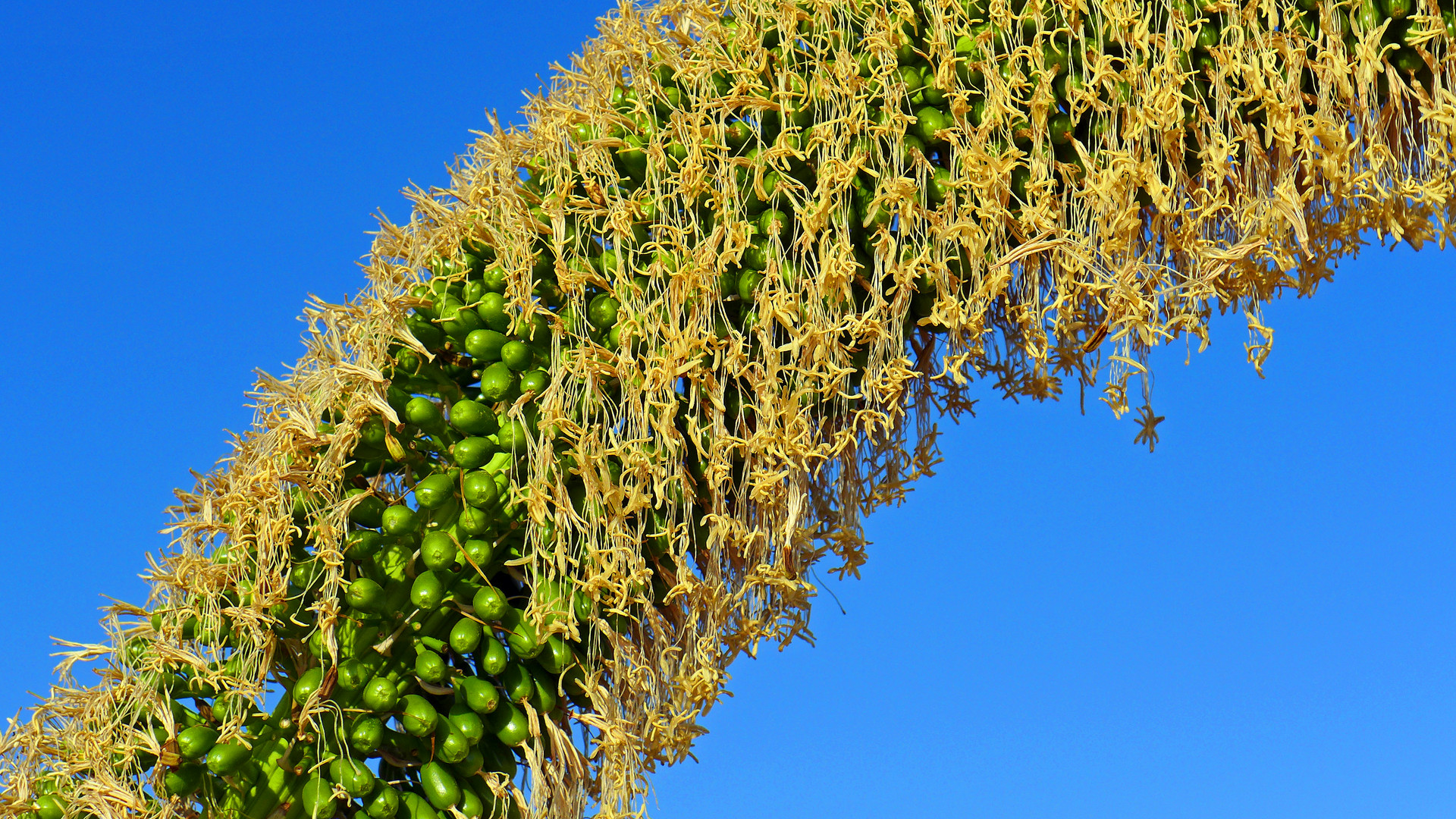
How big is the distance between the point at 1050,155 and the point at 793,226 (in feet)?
2.34

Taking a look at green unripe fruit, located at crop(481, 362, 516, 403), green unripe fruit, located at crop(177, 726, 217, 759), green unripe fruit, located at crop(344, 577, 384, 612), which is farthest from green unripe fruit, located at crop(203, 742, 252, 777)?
green unripe fruit, located at crop(481, 362, 516, 403)

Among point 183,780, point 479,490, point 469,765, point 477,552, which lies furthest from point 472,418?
point 183,780

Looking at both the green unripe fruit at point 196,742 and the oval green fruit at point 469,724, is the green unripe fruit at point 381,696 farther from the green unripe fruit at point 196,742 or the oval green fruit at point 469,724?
the green unripe fruit at point 196,742


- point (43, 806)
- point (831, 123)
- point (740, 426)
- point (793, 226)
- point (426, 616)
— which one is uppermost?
point (831, 123)

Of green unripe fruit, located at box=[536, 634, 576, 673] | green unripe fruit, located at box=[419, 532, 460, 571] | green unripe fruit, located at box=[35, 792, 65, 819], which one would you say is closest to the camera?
green unripe fruit, located at box=[419, 532, 460, 571]

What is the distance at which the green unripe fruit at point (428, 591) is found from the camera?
2.67 m

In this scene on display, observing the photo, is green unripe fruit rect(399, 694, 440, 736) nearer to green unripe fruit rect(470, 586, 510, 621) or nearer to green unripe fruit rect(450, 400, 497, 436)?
green unripe fruit rect(470, 586, 510, 621)

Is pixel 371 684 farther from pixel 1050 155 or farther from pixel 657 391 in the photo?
pixel 1050 155

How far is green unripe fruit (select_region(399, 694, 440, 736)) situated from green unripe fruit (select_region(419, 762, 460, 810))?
96mm

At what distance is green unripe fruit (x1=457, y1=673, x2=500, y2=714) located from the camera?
272 cm

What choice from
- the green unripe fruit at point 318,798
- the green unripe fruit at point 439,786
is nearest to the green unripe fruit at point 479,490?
the green unripe fruit at point 439,786

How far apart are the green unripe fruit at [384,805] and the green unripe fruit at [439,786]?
2.9 inches

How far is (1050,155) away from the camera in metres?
3.07

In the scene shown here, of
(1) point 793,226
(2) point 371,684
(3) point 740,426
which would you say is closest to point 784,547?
(3) point 740,426
